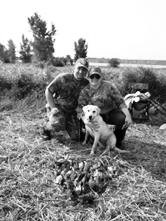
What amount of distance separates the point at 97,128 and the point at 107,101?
0.59 m

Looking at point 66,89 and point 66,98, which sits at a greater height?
point 66,89

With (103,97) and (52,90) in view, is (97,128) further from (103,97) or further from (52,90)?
(52,90)

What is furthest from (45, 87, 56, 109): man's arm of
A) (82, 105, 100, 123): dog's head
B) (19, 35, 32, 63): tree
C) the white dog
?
(19, 35, 32, 63): tree

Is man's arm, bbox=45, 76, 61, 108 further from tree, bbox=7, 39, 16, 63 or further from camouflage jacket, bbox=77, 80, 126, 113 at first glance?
tree, bbox=7, 39, 16, 63

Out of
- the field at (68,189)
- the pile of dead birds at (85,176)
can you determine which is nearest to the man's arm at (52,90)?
the field at (68,189)

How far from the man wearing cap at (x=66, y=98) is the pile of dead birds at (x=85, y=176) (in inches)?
42.7

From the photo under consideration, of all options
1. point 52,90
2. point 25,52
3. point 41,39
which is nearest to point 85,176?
point 52,90

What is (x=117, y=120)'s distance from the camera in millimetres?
4305

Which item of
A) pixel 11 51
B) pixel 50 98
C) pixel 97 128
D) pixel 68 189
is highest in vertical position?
pixel 11 51

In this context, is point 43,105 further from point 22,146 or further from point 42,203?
point 42,203

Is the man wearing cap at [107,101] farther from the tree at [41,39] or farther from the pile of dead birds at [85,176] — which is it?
the tree at [41,39]

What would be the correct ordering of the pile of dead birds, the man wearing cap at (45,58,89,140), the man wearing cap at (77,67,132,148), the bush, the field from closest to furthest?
the field
the pile of dead birds
the man wearing cap at (77,67,132,148)
the man wearing cap at (45,58,89,140)
the bush

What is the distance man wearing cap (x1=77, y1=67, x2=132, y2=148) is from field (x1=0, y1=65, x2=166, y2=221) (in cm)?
62

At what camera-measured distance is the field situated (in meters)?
2.72
